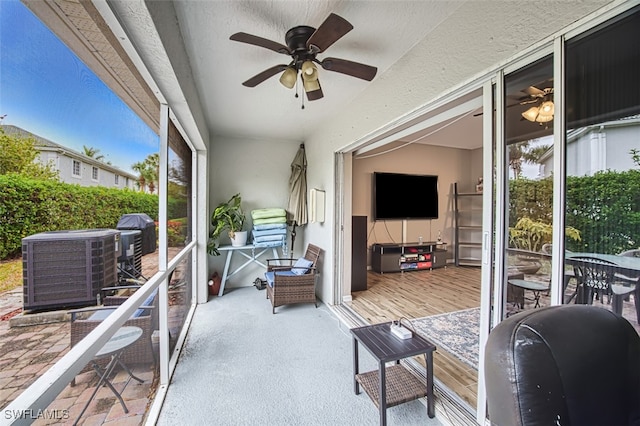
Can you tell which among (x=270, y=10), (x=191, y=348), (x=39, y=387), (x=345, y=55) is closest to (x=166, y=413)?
(x=191, y=348)

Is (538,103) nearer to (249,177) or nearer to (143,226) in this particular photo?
(143,226)

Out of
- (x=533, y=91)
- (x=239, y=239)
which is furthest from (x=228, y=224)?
(x=533, y=91)

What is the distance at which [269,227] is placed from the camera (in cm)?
418

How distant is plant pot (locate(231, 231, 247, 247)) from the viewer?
13.6 feet

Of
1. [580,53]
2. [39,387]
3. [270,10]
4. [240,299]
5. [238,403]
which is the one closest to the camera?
[39,387]

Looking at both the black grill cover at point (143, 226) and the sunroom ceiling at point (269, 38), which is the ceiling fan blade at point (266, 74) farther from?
the black grill cover at point (143, 226)

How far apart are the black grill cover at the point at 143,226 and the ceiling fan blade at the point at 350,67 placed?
153 centimetres

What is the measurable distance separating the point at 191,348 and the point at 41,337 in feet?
6.58

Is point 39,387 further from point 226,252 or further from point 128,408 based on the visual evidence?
point 226,252

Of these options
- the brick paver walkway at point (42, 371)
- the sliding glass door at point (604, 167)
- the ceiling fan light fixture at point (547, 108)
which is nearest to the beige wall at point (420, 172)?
the ceiling fan light fixture at point (547, 108)

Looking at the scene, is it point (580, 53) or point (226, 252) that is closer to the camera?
point (580, 53)

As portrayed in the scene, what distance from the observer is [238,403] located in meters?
1.77

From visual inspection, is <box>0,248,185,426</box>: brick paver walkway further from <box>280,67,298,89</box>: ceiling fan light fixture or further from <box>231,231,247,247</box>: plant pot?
<box>231,231,247,247</box>: plant pot

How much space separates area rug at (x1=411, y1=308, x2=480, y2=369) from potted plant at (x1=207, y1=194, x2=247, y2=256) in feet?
9.08
